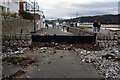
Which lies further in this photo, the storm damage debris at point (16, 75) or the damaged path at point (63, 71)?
the damaged path at point (63, 71)

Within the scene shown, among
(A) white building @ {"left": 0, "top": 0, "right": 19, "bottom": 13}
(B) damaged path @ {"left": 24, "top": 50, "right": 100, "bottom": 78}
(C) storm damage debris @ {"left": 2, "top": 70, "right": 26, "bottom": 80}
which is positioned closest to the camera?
(C) storm damage debris @ {"left": 2, "top": 70, "right": 26, "bottom": 80}

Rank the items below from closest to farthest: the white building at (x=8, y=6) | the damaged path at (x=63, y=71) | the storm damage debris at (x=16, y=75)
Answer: the storm damage debris at (x=16, y=75) < the damaged path at (x=63, y=71) < the white building at (x=8, y=6)

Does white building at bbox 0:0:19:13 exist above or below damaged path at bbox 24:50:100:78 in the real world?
above

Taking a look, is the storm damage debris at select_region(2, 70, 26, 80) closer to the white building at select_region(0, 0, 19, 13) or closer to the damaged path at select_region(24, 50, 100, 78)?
the damaged path at select_region(24, 50, 100, 78)

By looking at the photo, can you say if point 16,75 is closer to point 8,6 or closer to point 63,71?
point 63,71

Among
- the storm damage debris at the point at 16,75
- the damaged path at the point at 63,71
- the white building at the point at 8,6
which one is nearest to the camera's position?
the storm damage debris at the point at 16,75

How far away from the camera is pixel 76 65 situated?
9.10 metres

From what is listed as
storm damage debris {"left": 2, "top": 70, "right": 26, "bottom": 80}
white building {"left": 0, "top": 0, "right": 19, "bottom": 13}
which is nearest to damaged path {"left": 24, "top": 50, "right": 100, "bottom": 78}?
storm damage debris {"left": 2, "top": 70, "right": 26, "bottom": 80}

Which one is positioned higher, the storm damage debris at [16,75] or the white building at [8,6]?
the white building at [8,6]

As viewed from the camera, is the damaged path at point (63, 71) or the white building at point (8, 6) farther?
the white building at point (8, 6)

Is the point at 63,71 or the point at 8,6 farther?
the point at 8,6

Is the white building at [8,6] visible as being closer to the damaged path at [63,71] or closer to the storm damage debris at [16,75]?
the damaged path at [63,71]

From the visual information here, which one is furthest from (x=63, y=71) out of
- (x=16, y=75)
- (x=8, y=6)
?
(x=8, y=6)

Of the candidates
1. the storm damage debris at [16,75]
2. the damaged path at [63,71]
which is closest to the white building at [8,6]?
the damaged path at [63,71]
